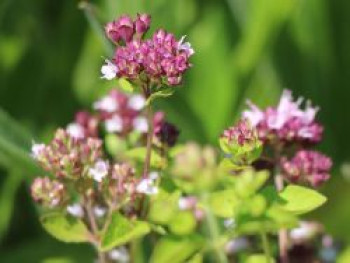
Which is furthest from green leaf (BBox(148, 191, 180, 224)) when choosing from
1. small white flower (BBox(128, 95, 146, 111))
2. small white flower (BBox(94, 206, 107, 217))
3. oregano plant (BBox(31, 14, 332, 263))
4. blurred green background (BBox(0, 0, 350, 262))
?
blurred green background (BBox(0, 0, 350, 262))

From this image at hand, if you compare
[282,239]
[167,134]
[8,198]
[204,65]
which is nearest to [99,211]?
[167,134]

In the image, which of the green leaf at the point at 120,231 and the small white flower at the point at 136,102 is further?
the small white flower at the point at 136,102

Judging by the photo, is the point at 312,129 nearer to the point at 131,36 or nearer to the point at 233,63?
the point at 131,36

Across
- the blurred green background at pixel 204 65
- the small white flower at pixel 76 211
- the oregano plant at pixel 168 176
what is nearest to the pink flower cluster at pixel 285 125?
the oregano plant at pixel 168 176

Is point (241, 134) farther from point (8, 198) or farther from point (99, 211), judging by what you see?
point (8, 198)

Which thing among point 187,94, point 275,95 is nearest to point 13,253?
point 187,94

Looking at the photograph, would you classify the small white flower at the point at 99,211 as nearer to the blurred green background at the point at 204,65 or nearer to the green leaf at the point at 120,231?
the green leaf at the point at 120,231

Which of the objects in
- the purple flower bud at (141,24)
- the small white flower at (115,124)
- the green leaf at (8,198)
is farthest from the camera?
the green leaf at (8,198)
